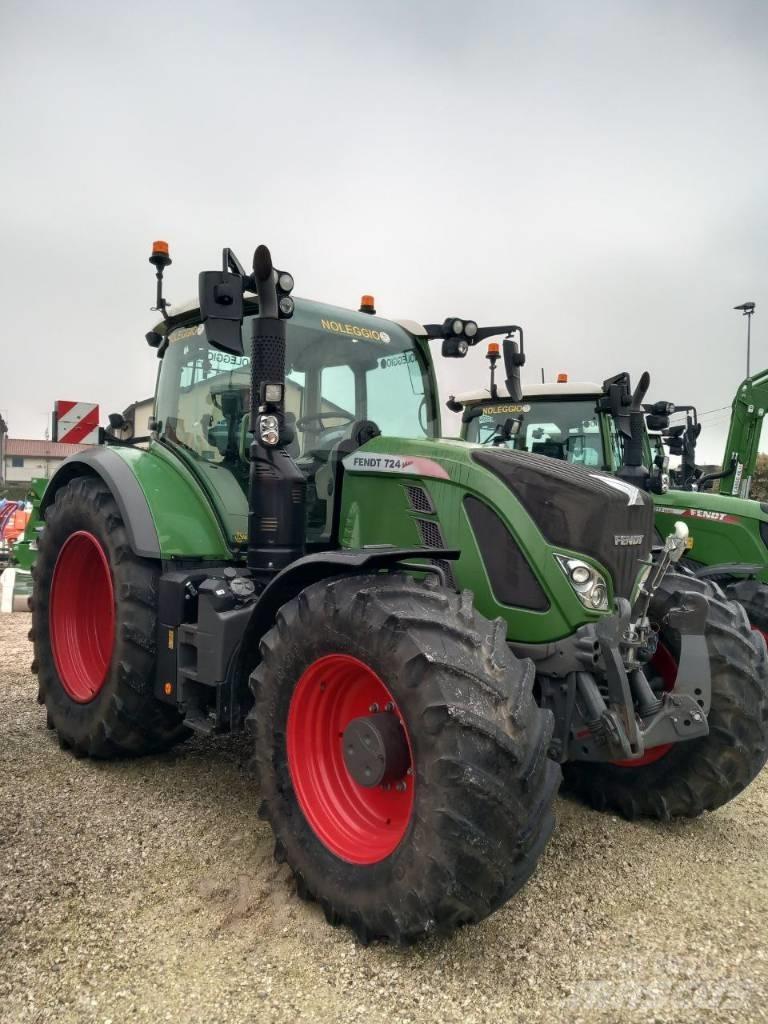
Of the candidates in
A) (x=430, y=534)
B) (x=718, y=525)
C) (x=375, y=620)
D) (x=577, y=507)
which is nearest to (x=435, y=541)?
(x=430, y=534)

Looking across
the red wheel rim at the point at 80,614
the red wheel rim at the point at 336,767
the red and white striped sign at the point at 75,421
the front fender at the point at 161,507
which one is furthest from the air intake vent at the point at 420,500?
the red and white striped sign at the point at 75,421

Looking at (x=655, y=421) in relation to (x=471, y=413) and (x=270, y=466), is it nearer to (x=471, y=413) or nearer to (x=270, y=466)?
(x=471, y=413)

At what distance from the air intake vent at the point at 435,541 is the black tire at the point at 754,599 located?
3.29m

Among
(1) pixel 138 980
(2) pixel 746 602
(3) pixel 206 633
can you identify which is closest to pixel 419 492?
(3) pixel 206 633

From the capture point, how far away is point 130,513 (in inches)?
154

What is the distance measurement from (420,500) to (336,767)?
3.69ft

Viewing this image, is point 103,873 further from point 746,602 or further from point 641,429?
point 641,429

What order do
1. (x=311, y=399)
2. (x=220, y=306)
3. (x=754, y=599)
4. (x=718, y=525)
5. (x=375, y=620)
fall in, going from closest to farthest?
(x=375, y=620)
(x=220, y=306)
(x=311, y=399)
(x=754, y=599)
(x=718, y=525)

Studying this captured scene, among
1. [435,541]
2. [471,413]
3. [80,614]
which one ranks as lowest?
[80,614]

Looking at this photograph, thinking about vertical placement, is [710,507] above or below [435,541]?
above

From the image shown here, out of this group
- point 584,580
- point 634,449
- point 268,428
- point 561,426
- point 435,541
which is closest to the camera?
point 584,580

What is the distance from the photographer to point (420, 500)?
132 inches

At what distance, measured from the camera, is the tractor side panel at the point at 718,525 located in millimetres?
6418

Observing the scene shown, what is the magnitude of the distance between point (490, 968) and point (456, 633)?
1045 millimetres
